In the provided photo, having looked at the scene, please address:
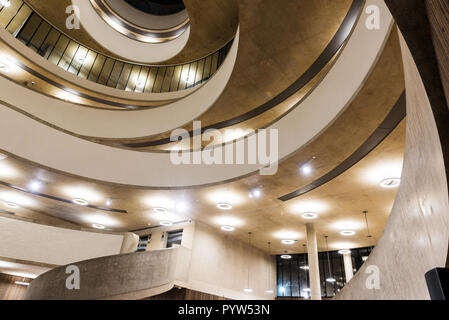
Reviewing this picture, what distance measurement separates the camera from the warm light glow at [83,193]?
31.3 ft

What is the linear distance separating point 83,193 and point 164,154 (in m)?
3.36

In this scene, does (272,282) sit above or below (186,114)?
below

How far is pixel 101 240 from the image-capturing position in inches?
420

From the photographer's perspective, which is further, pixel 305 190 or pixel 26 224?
pixel 26 224

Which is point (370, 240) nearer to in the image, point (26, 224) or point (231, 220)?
point (231, 220)

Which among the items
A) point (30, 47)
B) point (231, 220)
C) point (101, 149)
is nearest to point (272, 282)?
point (231, 220)

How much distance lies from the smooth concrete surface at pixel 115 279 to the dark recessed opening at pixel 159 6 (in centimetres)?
1714

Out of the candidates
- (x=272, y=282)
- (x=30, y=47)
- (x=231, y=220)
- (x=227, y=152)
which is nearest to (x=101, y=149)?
(x=227, y=152)

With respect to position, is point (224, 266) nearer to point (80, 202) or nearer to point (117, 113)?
point (80, 202)

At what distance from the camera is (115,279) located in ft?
27.3
